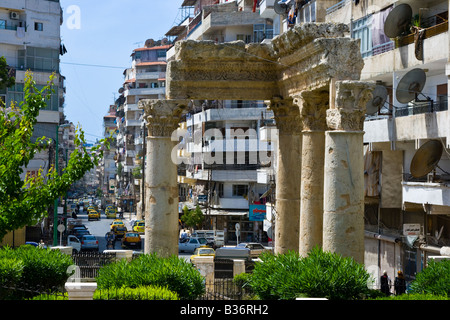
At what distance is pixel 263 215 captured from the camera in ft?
145

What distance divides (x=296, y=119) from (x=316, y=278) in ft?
24.7

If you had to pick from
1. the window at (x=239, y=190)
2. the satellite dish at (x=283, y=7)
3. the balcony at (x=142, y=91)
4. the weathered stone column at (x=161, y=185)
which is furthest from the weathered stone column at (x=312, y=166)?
the balcony at (x=142, y=91)

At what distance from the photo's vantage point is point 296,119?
19438 millimetres

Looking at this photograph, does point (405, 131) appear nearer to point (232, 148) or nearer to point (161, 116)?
point (161, 116)

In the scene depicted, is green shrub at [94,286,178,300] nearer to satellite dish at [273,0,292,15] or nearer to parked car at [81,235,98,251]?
satellite dish at [273,0,292,15]

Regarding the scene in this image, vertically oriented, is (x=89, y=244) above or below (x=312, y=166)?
below

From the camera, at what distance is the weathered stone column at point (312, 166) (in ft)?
54.9

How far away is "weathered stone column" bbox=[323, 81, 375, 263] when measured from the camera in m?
14.2

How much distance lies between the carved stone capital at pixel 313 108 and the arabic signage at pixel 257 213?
89.1ft

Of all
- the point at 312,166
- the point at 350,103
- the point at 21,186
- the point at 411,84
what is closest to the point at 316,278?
the point at 350,103

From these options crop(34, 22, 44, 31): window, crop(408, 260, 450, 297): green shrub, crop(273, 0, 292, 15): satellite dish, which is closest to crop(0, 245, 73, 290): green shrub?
crop(408, 260, 450, 297): green shrub

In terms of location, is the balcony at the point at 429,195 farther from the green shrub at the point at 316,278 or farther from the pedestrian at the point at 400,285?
the green shrub at the point at 316,278

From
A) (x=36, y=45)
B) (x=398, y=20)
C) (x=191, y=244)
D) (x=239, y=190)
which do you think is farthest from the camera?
(x=239, y=190)

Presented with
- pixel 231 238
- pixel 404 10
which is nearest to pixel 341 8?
pixel 404 10
